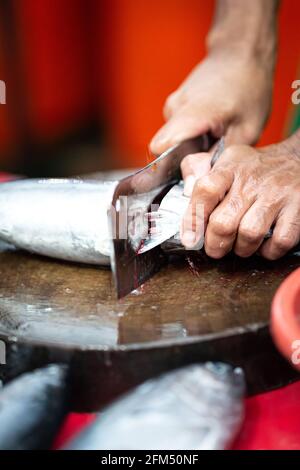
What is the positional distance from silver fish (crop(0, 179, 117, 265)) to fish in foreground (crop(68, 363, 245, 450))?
1.51ft

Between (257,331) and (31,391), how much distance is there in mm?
482

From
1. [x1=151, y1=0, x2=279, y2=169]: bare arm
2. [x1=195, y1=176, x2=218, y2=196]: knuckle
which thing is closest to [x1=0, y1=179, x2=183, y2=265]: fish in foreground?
[x1=195, y1=176, x2=218, y2=196]: knuckle

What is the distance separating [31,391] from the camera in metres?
0.99

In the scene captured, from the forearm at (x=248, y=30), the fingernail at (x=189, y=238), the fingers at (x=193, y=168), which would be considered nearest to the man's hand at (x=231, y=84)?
the forearm at (x=248, y=30)

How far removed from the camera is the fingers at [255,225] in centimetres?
124

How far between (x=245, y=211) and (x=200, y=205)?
0.11 meters

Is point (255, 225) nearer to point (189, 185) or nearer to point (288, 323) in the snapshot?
point (189, 185)

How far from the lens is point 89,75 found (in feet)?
18.1

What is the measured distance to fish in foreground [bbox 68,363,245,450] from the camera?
875 millimetres

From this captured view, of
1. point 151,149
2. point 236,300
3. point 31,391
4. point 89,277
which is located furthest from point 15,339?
point 151,149

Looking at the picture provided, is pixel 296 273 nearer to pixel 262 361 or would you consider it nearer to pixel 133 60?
pixel 262 361

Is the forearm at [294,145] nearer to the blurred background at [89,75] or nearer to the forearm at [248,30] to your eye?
the forearm at [248,30]

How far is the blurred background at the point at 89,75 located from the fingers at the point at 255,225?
2446 mm

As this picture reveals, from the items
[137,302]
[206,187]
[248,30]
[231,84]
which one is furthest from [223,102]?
[137,302]
